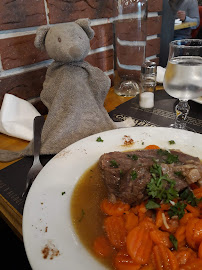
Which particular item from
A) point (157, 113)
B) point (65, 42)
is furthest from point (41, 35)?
point (157, 113)

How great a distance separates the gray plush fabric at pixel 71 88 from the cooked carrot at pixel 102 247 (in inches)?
20.7

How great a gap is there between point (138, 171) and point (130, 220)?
0.57ft

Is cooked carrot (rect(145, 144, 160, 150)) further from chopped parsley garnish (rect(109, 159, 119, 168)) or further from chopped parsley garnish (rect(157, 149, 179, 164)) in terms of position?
chopped parsley garnish (rect(109, 159, 119, 168))

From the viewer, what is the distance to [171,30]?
2.58 m

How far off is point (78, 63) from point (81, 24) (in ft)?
0.72

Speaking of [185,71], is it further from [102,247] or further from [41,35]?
[102,247]

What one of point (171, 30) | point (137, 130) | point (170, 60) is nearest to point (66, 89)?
point (137, 130)

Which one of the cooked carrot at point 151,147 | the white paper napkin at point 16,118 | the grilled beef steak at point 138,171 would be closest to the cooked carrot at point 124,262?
the grilled beef steak at point 138,171

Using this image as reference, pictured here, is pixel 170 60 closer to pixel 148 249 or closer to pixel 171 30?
pixel 148 249

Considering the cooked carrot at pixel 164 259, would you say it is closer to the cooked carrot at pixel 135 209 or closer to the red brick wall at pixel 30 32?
the cooked carrot at pixel 135 209

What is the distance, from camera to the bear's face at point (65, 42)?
1.27 metres

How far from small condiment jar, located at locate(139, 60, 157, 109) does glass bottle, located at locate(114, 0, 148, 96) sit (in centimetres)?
25

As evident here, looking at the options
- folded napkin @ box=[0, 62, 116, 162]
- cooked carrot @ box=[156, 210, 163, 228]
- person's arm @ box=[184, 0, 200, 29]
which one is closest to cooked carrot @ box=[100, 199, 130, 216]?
cooked carrot @ box=[156, 210, 163, 228]

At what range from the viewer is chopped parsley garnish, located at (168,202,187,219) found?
0.76 meters
